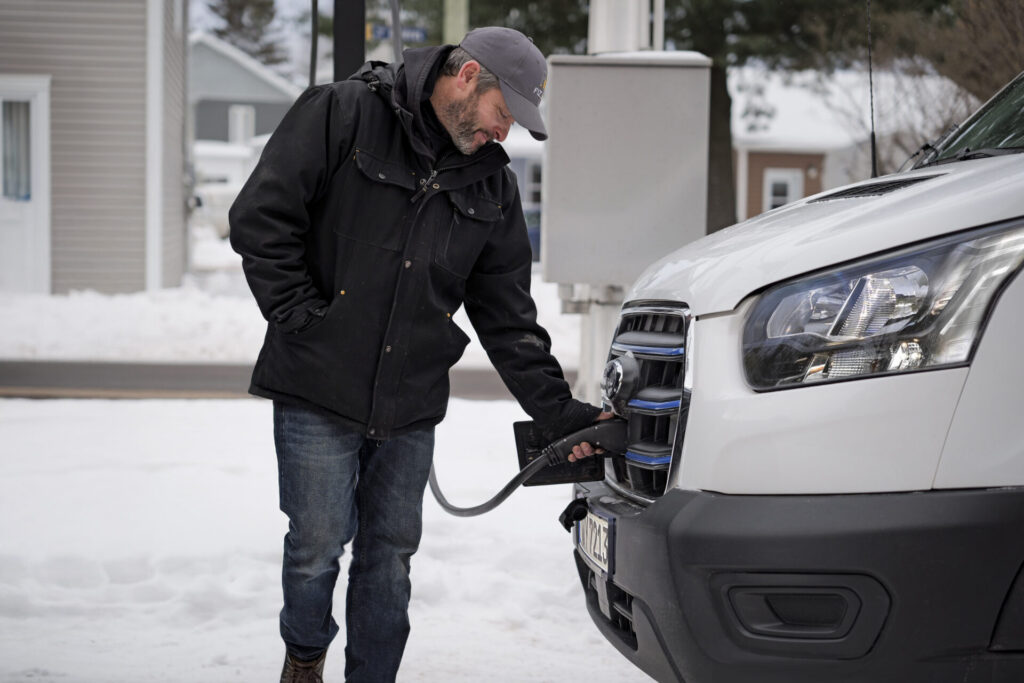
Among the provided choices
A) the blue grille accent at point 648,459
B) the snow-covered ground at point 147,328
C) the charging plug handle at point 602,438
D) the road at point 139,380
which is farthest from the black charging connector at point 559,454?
the snow-covered ground at point 147,328

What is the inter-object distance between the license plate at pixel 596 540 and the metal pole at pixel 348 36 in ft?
8.27

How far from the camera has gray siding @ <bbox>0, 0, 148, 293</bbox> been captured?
15977 millimetres

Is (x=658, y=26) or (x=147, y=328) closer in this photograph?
(x=658, y=26)

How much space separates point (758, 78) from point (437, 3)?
5.89m

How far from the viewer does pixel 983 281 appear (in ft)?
7.56

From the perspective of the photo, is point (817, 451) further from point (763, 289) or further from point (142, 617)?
point (142, 617)

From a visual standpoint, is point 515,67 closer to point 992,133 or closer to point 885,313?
point 885,313

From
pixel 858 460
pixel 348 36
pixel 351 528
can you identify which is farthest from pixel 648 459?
pixel 348 36

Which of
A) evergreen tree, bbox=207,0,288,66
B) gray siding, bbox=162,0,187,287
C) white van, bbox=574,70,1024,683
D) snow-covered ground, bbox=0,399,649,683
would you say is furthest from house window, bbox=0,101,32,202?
evergreen tree, bbox=207,0,288,66

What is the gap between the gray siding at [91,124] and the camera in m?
16.0

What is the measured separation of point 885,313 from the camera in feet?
7.81

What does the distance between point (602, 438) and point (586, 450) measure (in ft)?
0.33

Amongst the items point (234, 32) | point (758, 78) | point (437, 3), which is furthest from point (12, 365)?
point (234, 32)

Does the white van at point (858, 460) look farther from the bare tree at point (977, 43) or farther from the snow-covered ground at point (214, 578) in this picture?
the bare tree at point (977, 43)
